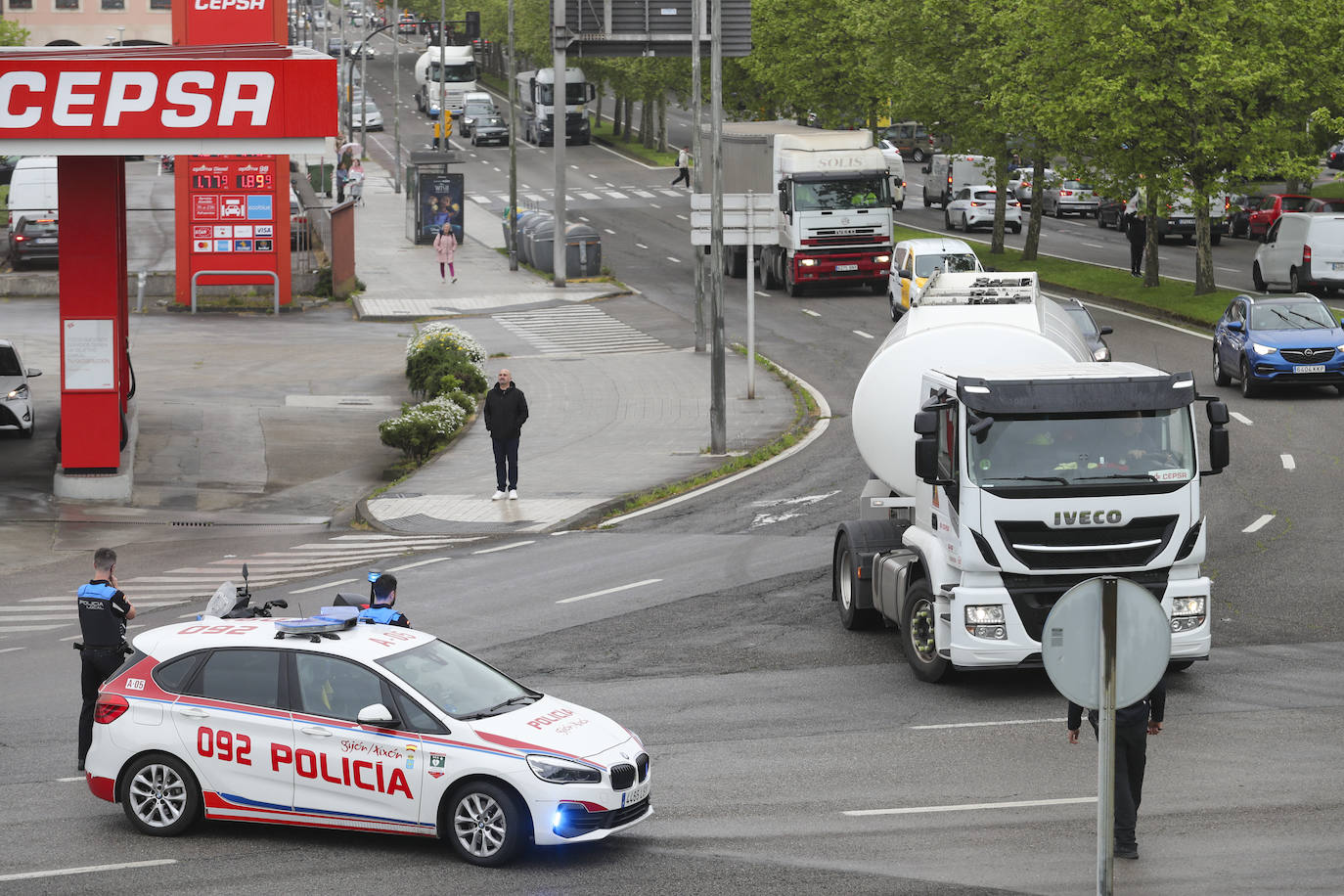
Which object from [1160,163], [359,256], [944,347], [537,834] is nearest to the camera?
[537,834]

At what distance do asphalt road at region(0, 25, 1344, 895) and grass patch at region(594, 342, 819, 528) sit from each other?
2.87ft

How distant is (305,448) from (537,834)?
67.2 ft

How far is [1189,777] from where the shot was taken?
12492mm

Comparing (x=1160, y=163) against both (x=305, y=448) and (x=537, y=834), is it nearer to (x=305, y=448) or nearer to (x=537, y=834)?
(x=305, y=448)

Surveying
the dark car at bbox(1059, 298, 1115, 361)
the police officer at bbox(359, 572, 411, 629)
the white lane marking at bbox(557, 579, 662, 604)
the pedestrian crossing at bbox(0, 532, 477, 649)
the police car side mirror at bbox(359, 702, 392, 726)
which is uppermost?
the dark car at bbox(1059, 298, 1115, 361)

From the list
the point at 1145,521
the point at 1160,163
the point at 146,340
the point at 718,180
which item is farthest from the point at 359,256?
the point at 1145,521

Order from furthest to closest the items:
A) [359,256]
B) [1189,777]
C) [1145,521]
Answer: [359,256]
[1145,521]
[1189,777]

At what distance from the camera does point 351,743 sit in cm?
1103

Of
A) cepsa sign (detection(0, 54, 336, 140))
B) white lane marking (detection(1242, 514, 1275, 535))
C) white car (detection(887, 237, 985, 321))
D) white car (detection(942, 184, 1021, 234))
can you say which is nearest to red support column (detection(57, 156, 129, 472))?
cepsa sign (detection(0, 54, 336, 140))

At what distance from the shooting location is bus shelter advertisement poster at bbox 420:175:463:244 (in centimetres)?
6006

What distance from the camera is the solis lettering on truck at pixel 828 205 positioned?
151ft

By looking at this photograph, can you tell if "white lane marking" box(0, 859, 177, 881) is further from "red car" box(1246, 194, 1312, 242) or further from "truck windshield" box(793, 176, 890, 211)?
"red car" box(1246, 194, 1312, 242)

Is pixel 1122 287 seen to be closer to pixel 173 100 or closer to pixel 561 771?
pixel 173 100

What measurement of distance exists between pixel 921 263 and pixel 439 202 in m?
24.0
